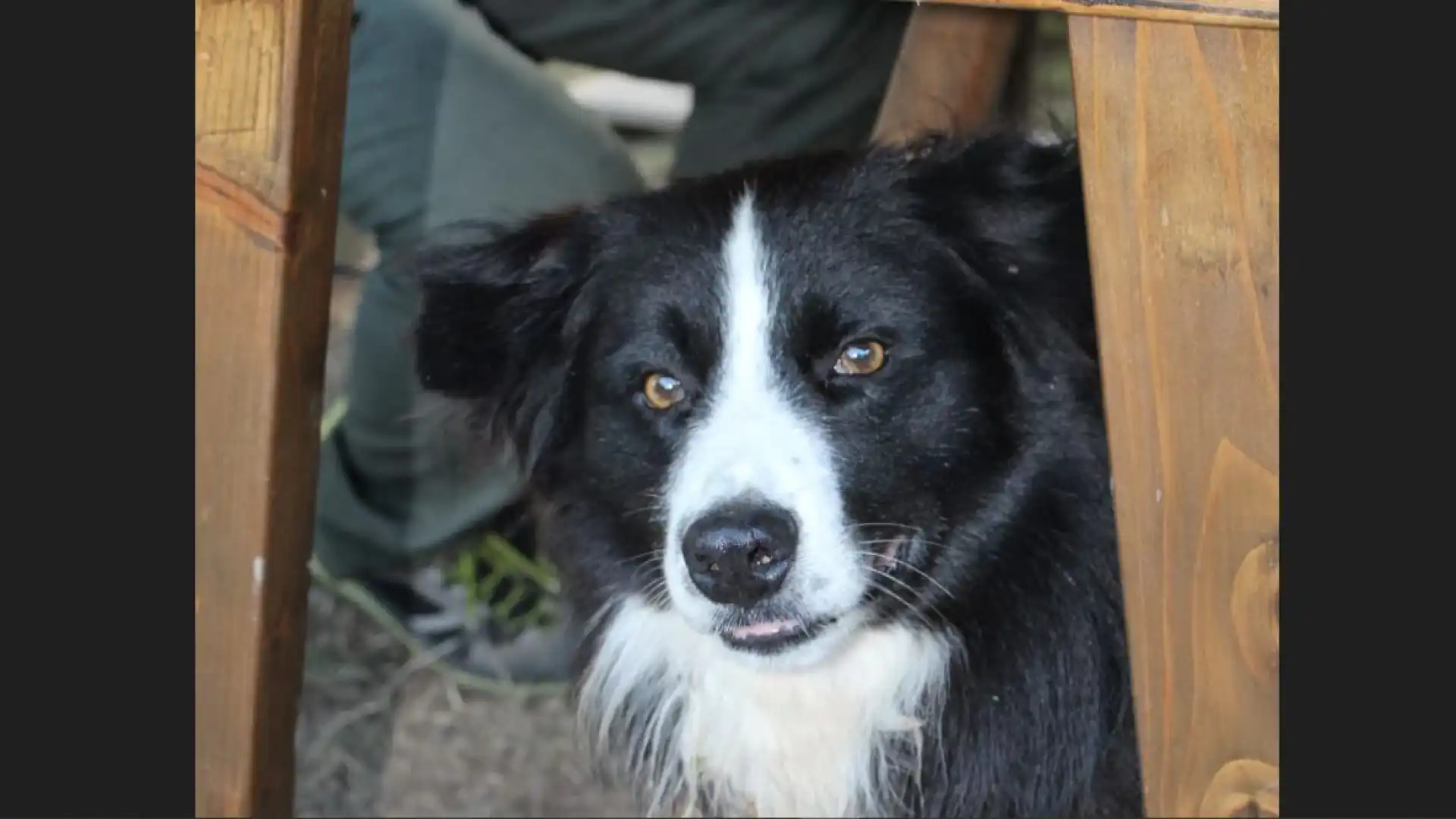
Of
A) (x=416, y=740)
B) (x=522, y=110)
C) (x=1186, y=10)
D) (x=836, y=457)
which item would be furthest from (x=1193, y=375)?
(x=416, y=740)

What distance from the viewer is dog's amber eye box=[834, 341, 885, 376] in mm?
1685

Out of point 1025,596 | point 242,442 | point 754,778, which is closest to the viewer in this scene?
point 242,442

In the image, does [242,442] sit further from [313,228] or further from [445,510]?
[445,510]

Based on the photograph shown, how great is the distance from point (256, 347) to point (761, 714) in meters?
0.82

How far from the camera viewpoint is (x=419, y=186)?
2.27 metres

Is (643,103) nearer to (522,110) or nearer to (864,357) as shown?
(522,110)

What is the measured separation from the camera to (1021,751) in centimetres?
179

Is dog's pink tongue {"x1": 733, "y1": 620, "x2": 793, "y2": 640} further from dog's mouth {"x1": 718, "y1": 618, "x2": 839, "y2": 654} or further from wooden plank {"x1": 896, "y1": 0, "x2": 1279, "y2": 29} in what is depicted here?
wooden plank {"x1": 896, "y1": 0, "x2": 1279, "y2": 29}

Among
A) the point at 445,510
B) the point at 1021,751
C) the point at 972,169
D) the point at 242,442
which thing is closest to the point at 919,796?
the point at 1021,751

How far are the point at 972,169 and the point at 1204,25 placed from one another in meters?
0.53

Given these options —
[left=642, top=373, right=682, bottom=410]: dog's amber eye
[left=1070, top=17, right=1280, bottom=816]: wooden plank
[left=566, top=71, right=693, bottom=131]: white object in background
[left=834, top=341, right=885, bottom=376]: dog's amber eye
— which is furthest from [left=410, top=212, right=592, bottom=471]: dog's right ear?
[left=566, top=71, right=693, bottom=131]: white object in background

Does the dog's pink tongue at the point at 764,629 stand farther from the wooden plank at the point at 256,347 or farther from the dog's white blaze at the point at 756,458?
the wooden plank at the point at 256,347

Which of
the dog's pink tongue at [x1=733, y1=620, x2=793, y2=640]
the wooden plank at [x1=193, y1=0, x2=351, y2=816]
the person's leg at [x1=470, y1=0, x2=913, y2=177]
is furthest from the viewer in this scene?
the person's leg at [x1=470, y1=0, x2=913, y2=177]

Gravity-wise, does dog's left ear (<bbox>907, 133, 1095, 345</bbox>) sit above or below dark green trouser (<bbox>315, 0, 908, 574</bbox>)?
below
